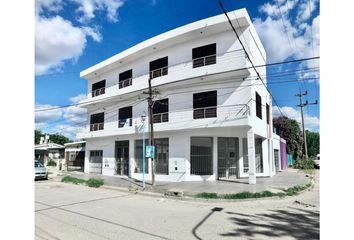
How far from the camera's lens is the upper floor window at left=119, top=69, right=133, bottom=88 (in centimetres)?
2238

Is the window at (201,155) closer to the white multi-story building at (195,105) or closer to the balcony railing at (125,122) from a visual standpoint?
the white multi-story building at (195,105)

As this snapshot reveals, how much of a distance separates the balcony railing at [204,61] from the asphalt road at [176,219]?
961 cm

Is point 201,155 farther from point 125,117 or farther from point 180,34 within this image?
point 180,34

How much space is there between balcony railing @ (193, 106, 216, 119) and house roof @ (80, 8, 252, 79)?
5027 millimetres

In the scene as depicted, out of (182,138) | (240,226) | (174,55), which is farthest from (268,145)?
(240,226)

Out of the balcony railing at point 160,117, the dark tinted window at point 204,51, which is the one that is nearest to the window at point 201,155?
the balcony railing at point 160,117

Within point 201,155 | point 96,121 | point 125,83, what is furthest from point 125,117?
point 201,155

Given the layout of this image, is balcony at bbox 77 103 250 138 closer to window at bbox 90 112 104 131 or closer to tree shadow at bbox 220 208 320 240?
window at bbox 90 112 104 131

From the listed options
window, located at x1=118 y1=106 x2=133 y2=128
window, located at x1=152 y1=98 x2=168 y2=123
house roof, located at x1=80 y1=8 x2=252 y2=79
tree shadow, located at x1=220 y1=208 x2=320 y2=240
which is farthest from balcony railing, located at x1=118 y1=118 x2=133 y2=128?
tree shadow, located at x1=220 y1=208 x2=320 y2=240

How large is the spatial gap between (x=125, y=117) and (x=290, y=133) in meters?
26.4

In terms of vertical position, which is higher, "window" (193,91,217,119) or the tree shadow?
"window" (193,91,217,119)

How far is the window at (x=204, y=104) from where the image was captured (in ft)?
56.1
